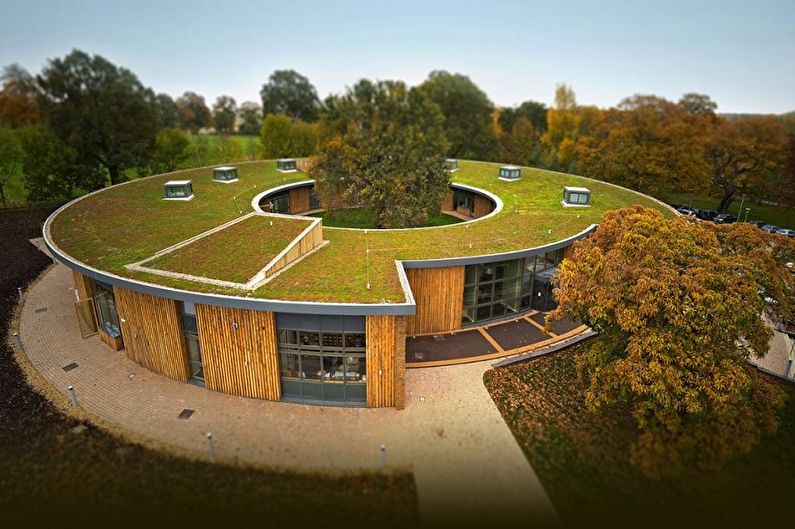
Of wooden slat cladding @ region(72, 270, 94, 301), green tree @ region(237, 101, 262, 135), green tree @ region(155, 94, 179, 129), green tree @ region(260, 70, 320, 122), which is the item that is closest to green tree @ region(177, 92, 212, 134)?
green tree @ region(155, 94, 179, 129)

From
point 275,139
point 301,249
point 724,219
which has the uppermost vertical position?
point 275,139

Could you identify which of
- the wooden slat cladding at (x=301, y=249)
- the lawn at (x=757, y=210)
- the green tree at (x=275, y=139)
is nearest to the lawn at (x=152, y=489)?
the wooden slat cladding at (x=301, y=249)

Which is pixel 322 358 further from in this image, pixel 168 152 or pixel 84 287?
pixel 168 152

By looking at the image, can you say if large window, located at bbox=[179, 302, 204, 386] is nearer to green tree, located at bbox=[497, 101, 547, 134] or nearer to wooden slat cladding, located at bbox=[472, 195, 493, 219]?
wooden slat cladding, located at bbox=[472, 195, 493, 219]

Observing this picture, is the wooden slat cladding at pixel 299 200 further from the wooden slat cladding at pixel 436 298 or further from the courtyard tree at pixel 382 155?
the wooden slat cladding at pixel 436 298

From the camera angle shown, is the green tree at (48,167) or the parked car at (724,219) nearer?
the green tree at (48,167)

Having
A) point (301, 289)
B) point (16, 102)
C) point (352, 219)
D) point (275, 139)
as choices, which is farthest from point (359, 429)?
point (16, 102)

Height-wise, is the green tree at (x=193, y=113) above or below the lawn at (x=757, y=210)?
above

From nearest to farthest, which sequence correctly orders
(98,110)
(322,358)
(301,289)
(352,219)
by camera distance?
(322,358)
(301,289)
(352,219)
(98,110)
